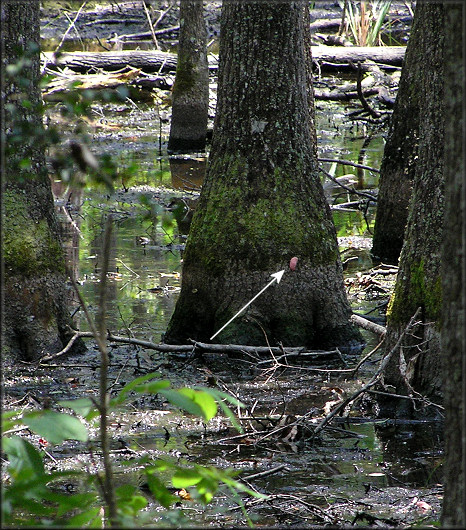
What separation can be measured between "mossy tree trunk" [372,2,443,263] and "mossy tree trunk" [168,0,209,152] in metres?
6.48

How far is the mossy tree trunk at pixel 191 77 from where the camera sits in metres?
15.1

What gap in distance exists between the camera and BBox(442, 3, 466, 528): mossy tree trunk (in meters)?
2.38

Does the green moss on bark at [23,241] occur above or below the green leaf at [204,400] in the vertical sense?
below

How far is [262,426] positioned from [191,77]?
36.4 feet

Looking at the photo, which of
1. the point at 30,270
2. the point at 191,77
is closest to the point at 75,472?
the point at 30,270

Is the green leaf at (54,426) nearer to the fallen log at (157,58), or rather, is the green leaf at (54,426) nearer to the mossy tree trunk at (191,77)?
the mossy tree trunk at (191,77)

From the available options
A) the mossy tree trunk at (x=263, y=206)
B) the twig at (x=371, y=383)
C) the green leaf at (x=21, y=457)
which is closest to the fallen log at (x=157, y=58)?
the mossy tree trunk at (x=263, y=206)

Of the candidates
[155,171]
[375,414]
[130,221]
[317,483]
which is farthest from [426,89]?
[155,171]

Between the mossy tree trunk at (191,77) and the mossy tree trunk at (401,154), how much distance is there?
648cm

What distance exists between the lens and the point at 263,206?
22.7ft

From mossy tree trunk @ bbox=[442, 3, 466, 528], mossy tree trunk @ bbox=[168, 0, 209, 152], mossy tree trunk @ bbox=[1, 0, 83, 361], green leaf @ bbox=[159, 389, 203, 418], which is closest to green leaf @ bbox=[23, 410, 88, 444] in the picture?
green leaf @ bbox=[159, 389, 203, 418]

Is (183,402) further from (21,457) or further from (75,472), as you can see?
(21,457)

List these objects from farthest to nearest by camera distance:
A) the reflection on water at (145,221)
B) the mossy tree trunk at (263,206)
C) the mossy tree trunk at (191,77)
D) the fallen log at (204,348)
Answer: the mossy tree trunk at (191,77) → the reflection on water at (145,221) → the mossy tree trunk at (263,206) → the fallen log at (204,348)

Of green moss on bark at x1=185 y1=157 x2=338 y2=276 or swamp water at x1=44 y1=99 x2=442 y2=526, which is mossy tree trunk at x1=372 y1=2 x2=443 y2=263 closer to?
swamp water at x1=44 y1=99 x2=442 y2=526
